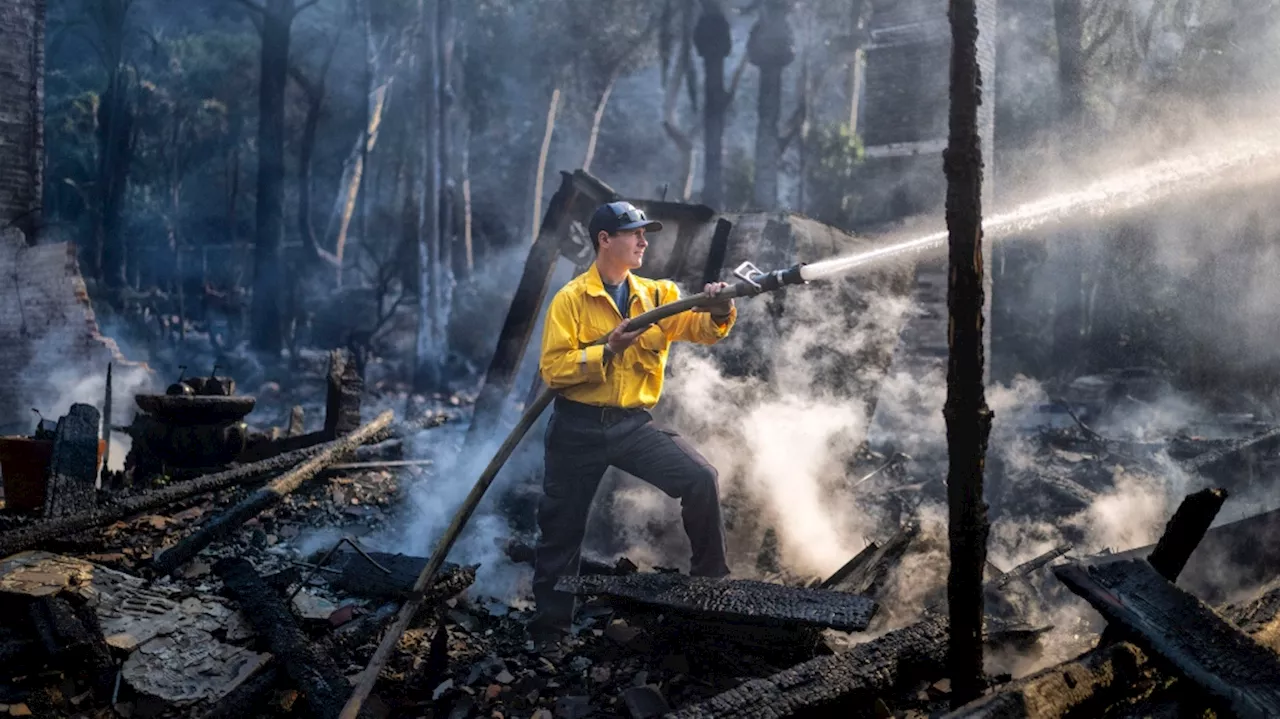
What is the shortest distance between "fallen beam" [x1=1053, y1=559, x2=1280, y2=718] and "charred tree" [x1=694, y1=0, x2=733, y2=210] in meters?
19.8

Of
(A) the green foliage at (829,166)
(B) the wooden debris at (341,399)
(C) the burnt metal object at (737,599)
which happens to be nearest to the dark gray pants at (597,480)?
(C) the burnt metal object at (737,599)

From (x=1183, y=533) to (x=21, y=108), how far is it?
1352 cm

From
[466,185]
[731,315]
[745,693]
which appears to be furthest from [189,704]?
[466,185]

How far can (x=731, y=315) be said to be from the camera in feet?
15.9

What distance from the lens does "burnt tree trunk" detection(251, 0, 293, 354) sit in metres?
18.4

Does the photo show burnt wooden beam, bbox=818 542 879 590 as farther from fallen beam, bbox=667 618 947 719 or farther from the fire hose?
the fire hose

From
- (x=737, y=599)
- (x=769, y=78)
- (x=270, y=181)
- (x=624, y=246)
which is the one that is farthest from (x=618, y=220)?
(x=769, y=78)

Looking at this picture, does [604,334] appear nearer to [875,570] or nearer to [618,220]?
[618,220]

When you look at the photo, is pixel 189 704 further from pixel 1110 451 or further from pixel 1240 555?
pixel 1110 451

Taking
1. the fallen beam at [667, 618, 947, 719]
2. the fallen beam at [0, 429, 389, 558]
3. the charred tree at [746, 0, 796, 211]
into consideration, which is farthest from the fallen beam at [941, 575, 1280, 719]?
the charred tree at [746, 0, 796, 211]

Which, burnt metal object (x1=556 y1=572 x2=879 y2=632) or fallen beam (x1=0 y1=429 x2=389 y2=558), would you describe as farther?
fallen beam (x1=0 y1=429 x2=389 y2=558)

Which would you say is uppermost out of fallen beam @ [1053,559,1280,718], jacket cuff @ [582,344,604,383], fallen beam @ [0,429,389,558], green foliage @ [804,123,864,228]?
green foliage @ [804,123,864,228]

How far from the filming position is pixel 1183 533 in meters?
3.38

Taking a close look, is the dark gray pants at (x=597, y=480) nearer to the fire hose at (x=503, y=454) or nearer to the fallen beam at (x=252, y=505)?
the fire hose at (x=503, y=454)
